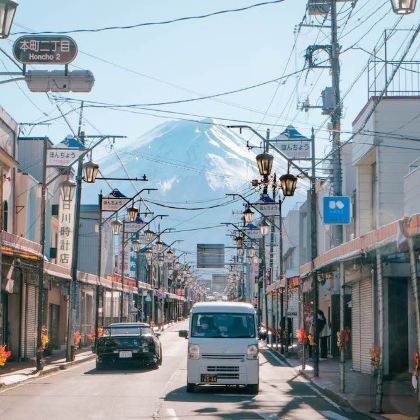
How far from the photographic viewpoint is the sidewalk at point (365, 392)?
17.5 metres

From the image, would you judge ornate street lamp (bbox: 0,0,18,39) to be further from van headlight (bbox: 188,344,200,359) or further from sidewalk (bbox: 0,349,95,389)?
sidewalk (bbox: 0,349,95,389)

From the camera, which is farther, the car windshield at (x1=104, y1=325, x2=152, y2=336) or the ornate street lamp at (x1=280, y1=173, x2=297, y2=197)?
the car windshield at (x1=104, y1=325, x2=152, y2=336)

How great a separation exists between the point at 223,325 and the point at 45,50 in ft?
32.4

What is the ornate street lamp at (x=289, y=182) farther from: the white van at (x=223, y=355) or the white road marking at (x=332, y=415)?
the white road marking at (x=332, y=415)

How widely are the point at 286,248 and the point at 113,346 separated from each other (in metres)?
41.4

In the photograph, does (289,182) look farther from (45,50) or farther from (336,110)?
(45,50)

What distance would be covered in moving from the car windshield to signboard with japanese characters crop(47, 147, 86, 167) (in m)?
5.83

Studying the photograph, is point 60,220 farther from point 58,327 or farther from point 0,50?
point 0,50

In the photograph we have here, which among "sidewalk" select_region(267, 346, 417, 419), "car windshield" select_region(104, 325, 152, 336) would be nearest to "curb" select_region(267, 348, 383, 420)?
"sidewalk" select_region(267, 346, 417, 419)

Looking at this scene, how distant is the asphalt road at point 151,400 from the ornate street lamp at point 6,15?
6.80 meters

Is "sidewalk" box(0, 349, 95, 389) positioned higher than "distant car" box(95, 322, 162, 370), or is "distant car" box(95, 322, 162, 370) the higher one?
"distant car" box(95, 322, 162, 370)

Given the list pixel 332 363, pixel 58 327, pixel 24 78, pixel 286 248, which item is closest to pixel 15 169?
pixel 58 327

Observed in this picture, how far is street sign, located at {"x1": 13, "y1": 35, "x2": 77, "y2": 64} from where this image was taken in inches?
577

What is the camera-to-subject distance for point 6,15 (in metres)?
12.8
